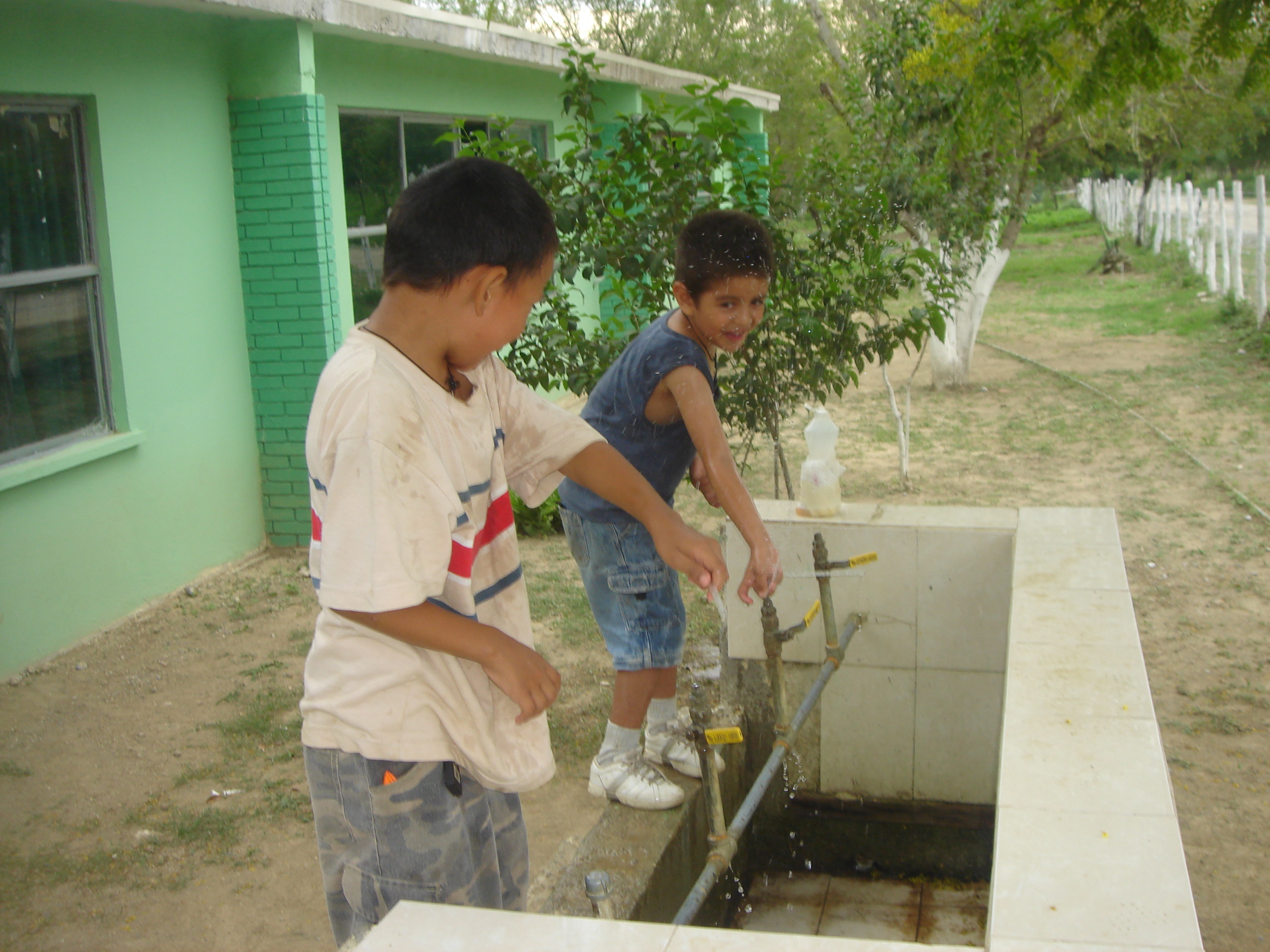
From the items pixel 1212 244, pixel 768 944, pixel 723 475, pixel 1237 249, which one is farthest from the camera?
pixel 1212 244

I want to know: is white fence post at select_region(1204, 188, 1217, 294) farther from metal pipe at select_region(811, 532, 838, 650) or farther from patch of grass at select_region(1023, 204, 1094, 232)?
patch of grass at select_region(1023, 204, 1094, 232)

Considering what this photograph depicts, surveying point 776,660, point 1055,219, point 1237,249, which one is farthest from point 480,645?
point 1055,219

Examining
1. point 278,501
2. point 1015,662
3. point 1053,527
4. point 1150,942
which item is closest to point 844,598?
point 1053,527

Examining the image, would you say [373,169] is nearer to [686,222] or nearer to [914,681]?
[686,222]

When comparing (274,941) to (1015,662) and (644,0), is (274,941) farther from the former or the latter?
(644,0)

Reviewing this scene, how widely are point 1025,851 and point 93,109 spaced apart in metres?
5.33

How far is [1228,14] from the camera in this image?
299cm

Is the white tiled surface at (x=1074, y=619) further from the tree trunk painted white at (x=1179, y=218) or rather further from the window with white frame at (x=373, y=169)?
the tree trunk painted white at (x=1179, y=218)

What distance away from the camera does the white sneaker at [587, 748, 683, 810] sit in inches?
117

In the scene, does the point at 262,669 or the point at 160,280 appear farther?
the point at 160,280

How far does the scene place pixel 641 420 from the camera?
9.80ft

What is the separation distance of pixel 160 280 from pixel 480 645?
4.93m

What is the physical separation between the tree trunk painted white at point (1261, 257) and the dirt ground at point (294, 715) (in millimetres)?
4537

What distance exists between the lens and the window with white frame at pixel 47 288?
505 cm
